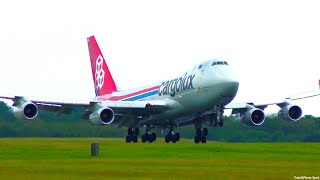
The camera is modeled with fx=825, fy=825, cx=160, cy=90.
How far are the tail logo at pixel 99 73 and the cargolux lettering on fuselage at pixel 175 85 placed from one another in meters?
12.0

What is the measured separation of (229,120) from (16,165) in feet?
117

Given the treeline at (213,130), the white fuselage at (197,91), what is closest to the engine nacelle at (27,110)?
the white fuselage at (197,91)

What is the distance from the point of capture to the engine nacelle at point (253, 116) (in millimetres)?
55375

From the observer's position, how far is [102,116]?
52625 mm

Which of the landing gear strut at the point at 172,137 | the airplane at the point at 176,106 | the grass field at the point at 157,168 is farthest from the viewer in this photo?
the landing gear strut at the point at 172,137

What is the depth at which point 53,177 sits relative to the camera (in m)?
22.2

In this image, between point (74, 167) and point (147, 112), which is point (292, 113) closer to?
point (147, 112)

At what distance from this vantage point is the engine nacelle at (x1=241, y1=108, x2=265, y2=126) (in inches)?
2180

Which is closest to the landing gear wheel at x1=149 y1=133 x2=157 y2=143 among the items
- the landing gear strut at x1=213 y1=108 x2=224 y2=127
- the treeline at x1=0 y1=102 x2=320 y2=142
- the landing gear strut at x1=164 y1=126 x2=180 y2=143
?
the landing gear strut at x1=164 y1=126 x2=180 y2=143

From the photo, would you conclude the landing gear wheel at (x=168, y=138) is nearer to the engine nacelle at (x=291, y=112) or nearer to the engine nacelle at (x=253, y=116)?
the engine nacelle at (x=253, y=116)

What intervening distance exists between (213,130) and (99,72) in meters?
12.8

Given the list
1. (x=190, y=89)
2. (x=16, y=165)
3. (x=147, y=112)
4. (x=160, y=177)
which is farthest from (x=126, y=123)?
(x=160, y=177)

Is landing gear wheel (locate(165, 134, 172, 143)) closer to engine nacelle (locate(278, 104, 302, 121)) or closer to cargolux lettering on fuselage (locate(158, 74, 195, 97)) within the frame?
cargolux lettering on fuselage (locate(158, 74, 195, 97))

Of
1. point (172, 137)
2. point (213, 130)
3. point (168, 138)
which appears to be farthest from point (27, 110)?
point (213, 130)
